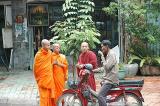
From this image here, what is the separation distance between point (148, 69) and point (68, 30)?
538 centimetres

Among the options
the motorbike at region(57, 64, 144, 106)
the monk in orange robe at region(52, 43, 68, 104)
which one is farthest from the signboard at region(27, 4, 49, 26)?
the motorbike at region(57, 64, 144, 106)

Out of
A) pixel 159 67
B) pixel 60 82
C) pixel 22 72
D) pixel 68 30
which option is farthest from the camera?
pixel 22 72

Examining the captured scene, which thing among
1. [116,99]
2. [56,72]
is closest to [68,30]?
[56,72]

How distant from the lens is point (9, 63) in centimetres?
2119

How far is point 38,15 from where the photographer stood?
20.5 meters

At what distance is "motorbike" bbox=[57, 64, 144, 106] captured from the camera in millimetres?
11203

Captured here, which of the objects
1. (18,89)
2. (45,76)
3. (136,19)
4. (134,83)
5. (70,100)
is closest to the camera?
(134,83)

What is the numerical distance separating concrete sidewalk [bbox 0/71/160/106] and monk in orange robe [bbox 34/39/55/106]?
1.64 meters

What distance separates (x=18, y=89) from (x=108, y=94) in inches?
208

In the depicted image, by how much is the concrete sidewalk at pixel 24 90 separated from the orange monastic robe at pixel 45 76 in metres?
1.64

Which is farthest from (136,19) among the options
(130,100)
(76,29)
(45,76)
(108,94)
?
(108,94)

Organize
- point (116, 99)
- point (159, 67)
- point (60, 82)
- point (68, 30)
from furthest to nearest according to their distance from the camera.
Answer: point (159, 67) < point (68, 30) < point (60, 82) < point (116, 99)

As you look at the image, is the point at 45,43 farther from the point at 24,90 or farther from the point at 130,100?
the point at 24,90

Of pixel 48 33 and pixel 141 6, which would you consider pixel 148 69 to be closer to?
pixel 141 6
